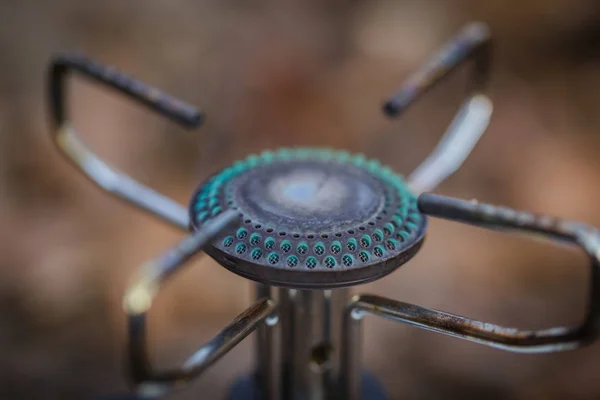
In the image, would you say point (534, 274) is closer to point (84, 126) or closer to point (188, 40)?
point (188, 40)

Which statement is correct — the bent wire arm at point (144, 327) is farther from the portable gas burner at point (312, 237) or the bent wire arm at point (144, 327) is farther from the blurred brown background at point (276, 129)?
the blurred brown background at point (276, 129)

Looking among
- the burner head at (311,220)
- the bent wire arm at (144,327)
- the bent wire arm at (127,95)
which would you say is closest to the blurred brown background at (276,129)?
the bent wire arm at (127,95)

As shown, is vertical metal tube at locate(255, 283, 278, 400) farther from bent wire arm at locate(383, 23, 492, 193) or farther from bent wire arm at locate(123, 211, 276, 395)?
bent wire arm at locate(383, 23, 492, 193)

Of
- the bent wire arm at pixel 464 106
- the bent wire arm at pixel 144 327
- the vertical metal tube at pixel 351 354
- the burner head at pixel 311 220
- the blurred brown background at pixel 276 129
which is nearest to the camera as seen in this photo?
the bent wire arm at pixel 144 327

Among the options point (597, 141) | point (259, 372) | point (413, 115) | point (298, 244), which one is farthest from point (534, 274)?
point (298, 244)

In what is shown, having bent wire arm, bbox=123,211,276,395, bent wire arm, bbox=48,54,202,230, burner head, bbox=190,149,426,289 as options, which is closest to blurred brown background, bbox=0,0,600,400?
bent wire arm, bbox=48,54,202,230

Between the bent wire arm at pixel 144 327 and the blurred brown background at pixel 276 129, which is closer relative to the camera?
the bent wire arm at pixel 144 327
